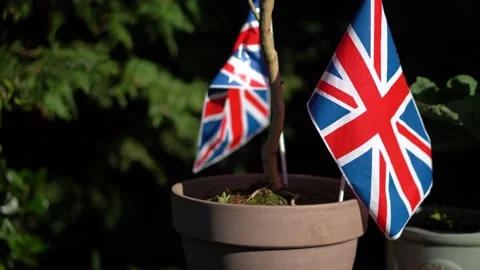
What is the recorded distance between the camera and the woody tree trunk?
148 centimetres

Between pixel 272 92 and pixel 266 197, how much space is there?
0.22m

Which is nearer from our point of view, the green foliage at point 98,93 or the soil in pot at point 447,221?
the soil in pot at point 447,221

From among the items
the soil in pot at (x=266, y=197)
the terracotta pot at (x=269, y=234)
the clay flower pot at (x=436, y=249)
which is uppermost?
the soil in pot at (x=266, y=197)

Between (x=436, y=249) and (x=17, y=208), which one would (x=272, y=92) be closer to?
(x=436, y=249)

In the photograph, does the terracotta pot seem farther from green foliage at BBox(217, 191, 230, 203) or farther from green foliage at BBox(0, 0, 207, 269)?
green foliage at BBox(0, 0, 207, 269)

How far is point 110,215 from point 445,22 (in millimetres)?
1226

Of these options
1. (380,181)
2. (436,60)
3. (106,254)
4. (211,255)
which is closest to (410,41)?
(436,60)

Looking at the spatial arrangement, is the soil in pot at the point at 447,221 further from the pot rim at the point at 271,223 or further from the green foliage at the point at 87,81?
the green foliage at the point at 87,81

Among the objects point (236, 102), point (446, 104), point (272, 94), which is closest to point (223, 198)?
point (272, 94)

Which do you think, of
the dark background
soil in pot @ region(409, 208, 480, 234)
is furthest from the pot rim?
the dark background

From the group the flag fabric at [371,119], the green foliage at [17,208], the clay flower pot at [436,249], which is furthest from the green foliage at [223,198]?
the green foliage at [17,208]

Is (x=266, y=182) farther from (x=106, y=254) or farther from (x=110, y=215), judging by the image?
(x=106, y=254)

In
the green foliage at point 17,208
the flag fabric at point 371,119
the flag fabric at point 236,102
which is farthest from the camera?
the green foliage at point 17,208

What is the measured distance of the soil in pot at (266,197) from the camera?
1.48 m
